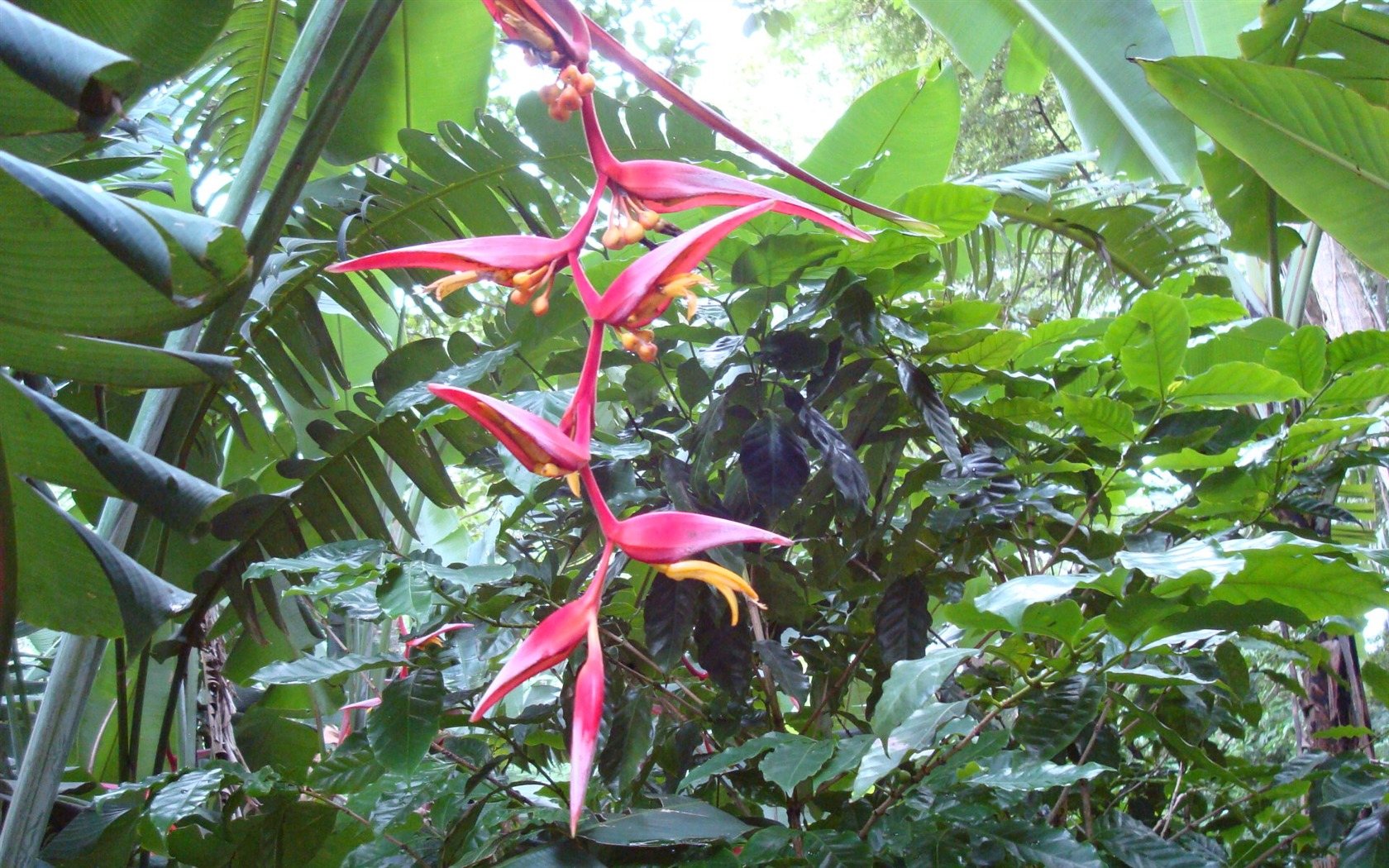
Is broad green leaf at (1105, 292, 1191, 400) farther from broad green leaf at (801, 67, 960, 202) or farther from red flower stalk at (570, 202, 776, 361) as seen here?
red flower stalk at (570, 202, 776, 361)

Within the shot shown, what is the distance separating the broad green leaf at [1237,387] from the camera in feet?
2.11

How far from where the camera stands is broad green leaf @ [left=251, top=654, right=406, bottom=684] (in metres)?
0.65

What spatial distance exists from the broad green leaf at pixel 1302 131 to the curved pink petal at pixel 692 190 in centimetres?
89

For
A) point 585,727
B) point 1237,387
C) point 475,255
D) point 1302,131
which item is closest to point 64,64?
point 475,255

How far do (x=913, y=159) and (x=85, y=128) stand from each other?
77 centimetres

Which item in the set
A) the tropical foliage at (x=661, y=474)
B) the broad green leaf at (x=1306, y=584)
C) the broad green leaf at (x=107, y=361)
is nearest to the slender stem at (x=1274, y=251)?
the tropical foliage at (x=661, y=474)

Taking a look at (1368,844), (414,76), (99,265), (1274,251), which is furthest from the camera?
(1274,251)

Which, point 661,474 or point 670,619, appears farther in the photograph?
point 661,474

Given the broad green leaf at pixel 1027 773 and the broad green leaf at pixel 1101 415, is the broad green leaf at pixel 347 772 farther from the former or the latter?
the broad green leaf at pixel 1101 415

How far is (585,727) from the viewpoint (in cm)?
23

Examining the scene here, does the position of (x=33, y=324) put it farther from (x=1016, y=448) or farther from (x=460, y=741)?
(x=1016, y=448)

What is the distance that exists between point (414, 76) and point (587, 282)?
3.19 ft

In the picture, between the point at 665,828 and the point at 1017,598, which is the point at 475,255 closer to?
the point at 1017,598

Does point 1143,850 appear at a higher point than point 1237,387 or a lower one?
lower
